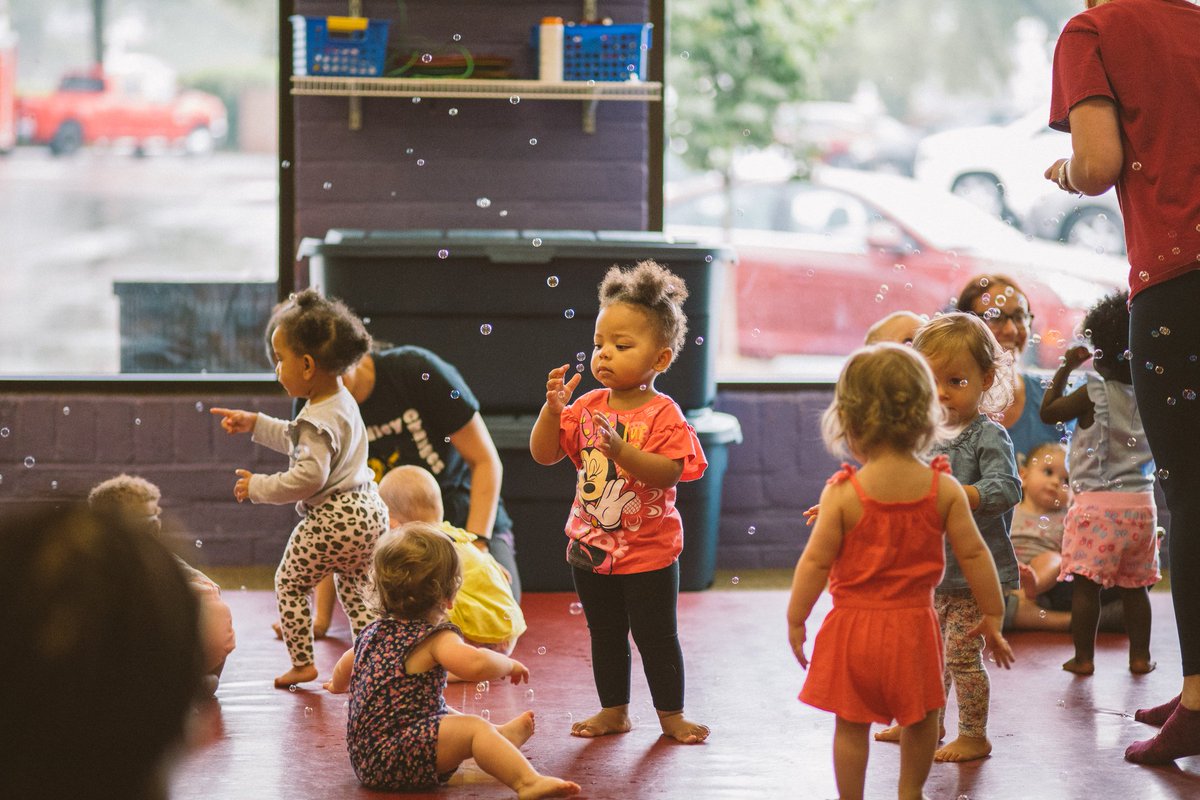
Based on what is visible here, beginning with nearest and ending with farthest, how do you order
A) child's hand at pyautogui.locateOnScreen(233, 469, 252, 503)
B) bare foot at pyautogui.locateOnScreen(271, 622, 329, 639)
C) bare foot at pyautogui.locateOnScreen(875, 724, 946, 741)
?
1. bare foot at pyautogui.locateOnScreen(875, 724, 946, 741)
2. child's hand at pyautogui.locateOnScreen(233, 469, 252, 503)
3. bare foot at pyautogui.locateOnScreen(271, 622, 329, 639)

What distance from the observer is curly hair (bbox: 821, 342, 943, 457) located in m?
2.33

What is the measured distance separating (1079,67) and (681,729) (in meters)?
1.59

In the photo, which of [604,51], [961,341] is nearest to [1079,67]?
[961,341]

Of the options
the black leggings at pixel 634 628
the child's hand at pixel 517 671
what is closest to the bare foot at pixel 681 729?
the black leggings at pixel 634 628

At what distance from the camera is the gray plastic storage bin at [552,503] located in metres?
4.35

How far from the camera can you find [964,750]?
2.87 meters

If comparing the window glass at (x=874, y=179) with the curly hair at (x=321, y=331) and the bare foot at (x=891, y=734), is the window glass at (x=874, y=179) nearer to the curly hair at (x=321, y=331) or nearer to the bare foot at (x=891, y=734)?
the curly hair at (x=321, y=331)

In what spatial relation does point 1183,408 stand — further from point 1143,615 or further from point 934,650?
point 1143,615

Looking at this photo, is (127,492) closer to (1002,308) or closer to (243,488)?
(243,488)

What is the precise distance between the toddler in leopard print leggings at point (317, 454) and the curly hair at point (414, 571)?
549 millimetres

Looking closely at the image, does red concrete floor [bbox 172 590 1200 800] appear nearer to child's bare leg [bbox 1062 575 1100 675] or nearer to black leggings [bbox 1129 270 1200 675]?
child's bare leg [bbox 1062 575 1100 675]

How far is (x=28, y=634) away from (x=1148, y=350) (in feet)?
7.65

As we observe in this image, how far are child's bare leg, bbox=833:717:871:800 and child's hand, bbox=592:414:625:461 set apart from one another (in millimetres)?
713

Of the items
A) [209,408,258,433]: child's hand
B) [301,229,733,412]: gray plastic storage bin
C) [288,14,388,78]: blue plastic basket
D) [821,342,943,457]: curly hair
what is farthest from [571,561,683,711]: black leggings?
[288,14,388,78]: blue plastic basket
